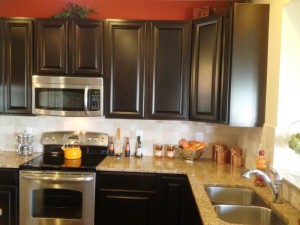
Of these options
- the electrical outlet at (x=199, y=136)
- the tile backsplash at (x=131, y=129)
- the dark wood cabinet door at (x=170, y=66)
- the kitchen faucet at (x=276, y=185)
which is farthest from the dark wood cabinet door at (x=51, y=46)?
the kitchen faucet at (x=276, y=185)

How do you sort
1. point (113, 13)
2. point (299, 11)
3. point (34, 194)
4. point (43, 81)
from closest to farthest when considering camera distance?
point (299, 11)
point (34, 194)
point (43, 81)
point (113, 13)

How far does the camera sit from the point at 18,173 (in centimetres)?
232

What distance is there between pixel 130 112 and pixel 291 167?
56.3 inches

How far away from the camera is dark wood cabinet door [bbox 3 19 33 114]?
101 inches

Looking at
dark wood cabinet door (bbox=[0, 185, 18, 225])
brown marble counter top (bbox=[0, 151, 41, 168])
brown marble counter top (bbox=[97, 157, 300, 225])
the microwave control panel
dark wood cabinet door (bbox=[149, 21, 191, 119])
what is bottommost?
dark wood cabinet door (bbox=[0, 185, 18, 225])

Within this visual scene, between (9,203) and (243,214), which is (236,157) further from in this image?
(9,203)

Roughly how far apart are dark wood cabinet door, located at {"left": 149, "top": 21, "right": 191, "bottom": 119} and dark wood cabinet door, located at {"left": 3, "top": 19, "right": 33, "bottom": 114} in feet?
3.90

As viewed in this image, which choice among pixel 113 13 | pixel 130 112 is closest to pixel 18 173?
pixel 130 112

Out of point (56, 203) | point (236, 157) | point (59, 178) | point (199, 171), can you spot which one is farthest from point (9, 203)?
point (236, 157)

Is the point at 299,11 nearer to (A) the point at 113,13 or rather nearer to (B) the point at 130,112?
(B) the point at 130,112

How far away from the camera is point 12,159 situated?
8.32ft

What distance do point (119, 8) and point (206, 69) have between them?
1.17 m

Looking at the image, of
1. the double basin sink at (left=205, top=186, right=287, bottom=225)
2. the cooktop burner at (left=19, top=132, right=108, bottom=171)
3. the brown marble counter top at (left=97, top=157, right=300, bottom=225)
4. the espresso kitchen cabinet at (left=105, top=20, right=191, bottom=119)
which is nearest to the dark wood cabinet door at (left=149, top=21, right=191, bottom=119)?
the espresso kitchen cabinet at (left=105, top=20, right=191, bottom=119)

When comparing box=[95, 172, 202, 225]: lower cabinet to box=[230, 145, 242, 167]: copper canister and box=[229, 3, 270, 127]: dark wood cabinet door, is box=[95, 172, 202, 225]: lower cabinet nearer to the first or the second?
box=[230, 145, 242, 167]: copper canister
